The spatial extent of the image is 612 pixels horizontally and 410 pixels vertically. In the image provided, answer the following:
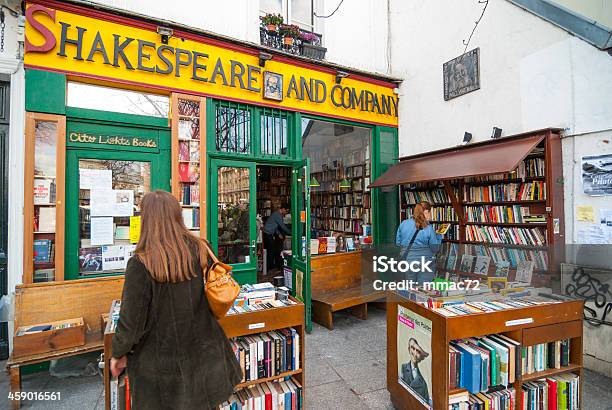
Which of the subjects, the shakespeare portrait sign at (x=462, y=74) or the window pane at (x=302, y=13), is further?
the window pane at (x=302, y=13)

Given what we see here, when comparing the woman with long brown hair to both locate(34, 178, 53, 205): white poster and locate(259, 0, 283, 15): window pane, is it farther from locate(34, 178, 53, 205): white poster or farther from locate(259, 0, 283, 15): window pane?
locate(259, 0, 283, 15): window pane

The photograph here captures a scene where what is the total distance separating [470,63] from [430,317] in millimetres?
4620

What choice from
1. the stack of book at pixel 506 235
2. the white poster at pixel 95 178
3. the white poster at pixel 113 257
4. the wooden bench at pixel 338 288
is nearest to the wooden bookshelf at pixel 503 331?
the stack of book at pixel 506 235

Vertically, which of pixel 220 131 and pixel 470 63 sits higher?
pixel 470 63

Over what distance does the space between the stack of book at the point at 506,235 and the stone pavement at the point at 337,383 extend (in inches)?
65.0

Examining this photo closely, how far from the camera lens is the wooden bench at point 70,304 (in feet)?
11.7

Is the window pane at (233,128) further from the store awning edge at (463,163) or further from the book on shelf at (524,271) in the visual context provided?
the book on shelf at (524,271)

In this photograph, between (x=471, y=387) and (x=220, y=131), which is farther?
(x=220, y=131)

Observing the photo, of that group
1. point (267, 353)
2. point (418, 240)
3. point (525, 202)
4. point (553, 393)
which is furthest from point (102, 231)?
point (525, 202)

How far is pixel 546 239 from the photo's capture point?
173 inches

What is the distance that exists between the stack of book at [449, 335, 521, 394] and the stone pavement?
0.93 m

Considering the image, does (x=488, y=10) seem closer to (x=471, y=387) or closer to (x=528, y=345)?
(x=528, y=345)

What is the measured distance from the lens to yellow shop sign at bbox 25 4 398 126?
394 cm

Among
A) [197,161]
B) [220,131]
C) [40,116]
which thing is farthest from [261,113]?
[40,116]
